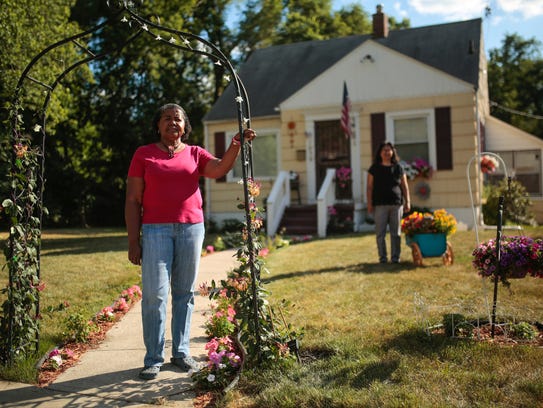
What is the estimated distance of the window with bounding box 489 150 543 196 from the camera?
1633cm

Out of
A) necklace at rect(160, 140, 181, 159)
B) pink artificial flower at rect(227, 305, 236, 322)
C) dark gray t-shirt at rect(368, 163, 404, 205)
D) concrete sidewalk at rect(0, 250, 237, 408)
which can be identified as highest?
necklace at rect(160, 140, 181, 159)

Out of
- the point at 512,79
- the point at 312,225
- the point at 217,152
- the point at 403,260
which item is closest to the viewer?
the point at 403,260

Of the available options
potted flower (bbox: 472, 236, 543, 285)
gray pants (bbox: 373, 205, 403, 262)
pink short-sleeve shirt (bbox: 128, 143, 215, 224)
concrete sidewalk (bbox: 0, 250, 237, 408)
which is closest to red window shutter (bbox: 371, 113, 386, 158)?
gray pants (bbox: 373, 205, 403, 262)

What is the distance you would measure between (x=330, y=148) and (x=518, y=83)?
24.6m

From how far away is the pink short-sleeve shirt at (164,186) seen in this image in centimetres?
364

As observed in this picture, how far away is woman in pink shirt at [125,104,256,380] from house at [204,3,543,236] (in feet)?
28.1

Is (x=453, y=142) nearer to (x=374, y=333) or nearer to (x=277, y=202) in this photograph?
(x=277, y=202)

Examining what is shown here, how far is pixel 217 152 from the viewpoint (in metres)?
15.4

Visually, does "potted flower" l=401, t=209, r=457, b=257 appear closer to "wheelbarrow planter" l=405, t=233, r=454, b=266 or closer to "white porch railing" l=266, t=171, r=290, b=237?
"wheelbarrow planter" l=405, t=233, r=454, b=266

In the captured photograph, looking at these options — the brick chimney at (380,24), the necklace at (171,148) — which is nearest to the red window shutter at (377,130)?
the brick chimney at (380,24)

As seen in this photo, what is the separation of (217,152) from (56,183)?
358 inches

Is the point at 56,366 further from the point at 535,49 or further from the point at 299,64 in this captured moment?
the point at 535,49

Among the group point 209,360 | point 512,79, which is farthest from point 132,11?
point 512,79

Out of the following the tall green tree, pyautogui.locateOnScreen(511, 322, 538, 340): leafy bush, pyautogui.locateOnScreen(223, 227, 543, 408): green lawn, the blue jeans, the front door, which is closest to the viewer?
pyautogui.locateOnScreen(223, 227, 543, 408): green lawn
